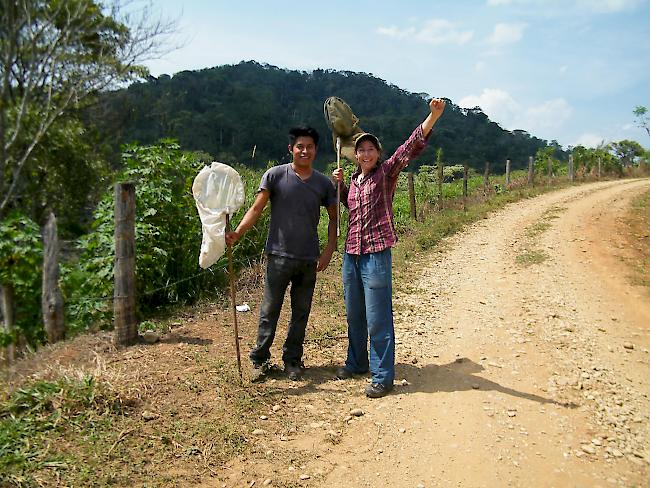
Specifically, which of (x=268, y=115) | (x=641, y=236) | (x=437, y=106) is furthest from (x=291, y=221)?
(x=268, y=115)

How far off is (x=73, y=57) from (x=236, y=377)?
1408 cm

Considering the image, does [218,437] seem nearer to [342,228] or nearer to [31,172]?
[342,228]

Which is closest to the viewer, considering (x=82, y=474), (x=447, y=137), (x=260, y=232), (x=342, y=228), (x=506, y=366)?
(x=82, y=474)

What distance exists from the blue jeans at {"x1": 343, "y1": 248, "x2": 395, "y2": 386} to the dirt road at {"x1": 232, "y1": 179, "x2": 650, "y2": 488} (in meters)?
0.25

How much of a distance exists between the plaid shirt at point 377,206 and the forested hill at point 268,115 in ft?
46.1

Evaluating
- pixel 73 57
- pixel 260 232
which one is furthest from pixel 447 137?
pixel 260 232

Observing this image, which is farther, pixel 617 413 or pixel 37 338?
pixel 37 338

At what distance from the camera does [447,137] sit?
44.4 m

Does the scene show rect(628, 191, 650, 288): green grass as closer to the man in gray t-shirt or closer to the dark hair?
the man in gray t-shirt

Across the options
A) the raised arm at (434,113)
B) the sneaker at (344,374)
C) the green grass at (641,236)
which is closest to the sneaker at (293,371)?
the sneaker at (344,374)

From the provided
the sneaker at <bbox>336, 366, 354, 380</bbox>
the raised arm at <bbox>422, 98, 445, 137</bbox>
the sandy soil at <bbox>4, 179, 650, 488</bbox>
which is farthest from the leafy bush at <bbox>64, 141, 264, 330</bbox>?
the raised arm at <bbox>422, 98, 445, 137</bbox>

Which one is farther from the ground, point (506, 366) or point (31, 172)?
point (31, 172)

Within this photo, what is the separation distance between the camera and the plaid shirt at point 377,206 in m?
3.54

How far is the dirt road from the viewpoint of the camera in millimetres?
2809
